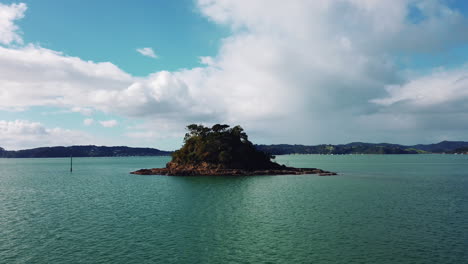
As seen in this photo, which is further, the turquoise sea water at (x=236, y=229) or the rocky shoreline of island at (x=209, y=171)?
the rocky shoreline of island at (x=209, y=171)

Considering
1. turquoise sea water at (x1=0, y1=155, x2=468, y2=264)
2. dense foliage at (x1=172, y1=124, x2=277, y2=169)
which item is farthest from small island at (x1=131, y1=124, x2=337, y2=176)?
turquoise sea water at (x1=0, y1=155, x2=468, y2=264)

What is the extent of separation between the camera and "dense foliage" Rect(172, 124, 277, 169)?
134250 millimetres

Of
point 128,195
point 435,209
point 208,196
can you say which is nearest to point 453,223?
point 435,209

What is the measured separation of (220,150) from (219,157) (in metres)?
4.21

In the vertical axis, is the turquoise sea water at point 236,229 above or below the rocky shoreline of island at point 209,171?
below

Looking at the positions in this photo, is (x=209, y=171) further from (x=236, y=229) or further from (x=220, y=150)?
(x=236, y=229)

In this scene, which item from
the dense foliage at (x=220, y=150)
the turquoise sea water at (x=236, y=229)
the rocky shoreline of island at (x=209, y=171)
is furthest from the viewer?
the dense foliage at (x=220, y=150)

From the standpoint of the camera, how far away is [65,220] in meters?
44.5

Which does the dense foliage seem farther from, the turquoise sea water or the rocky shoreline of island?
the turquoise sea water

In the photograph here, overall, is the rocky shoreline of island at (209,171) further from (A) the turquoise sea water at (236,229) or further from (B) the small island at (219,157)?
(A) the turquoise sea water at (236,229)

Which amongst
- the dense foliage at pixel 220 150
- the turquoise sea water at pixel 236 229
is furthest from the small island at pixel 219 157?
the turquoise sea water at pixel 236 229

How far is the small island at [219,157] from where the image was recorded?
423 ft

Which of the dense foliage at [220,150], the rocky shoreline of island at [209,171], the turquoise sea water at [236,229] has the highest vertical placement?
the dense foliage at [220,150]

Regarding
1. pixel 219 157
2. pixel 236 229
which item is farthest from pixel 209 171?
pixel 236 229
